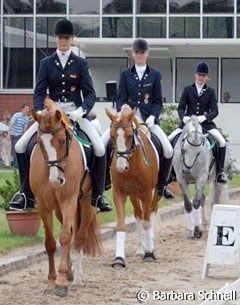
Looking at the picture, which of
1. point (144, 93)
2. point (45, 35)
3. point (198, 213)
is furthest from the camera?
point (45, 35)

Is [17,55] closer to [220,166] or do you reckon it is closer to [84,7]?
[84,7]

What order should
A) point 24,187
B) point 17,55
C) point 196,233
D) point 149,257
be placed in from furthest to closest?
point 17,55 → point 196,233 → point 149,257 → point 24,187

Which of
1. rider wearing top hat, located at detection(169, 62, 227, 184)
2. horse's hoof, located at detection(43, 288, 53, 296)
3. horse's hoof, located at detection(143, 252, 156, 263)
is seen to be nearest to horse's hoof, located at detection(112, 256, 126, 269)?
horse's hoof, located at detection(143, 252, 156, 263)

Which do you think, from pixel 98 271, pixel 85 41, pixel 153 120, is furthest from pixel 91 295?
pixel 85 41

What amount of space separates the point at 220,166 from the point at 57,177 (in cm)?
786

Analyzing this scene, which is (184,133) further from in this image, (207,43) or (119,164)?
(207,43)

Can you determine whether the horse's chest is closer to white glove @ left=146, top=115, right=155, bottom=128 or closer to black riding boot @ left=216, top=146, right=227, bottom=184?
white glove @ left=146, top=115, right=155, bottom=128

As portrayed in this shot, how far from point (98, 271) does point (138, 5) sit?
27.8 metres

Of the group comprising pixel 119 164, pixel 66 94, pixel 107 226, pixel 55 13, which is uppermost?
pixel 55 13

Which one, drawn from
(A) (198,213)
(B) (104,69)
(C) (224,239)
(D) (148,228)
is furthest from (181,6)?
(C) (224,239)

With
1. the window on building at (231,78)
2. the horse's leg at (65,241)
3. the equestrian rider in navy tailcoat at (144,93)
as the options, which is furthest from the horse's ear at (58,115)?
the window on building at (231,78)

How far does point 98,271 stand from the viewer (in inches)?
521

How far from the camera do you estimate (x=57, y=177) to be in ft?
36.1

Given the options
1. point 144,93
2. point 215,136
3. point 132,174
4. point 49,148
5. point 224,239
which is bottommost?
point 224,239
